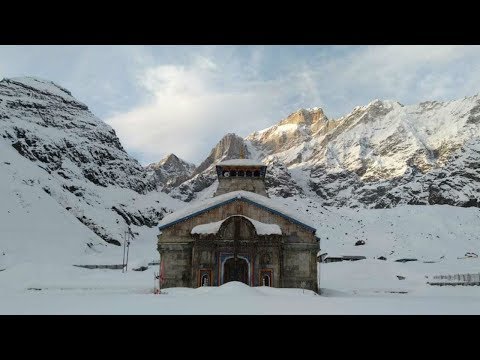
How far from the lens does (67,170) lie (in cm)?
9069

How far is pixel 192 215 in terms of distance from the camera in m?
28.9

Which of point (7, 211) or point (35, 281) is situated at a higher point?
point (7, 211)

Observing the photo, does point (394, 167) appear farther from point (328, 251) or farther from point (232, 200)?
point (232, 200)

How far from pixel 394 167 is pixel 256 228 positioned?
5545 inches

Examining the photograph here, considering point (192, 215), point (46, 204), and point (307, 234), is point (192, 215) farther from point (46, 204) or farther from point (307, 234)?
point (46, 204)

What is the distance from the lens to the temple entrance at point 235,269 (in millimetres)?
27719

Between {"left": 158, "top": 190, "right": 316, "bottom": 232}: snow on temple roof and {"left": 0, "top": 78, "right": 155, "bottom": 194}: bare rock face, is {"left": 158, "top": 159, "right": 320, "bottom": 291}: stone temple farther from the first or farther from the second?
{"left": 0, "top": 78, "right": 155, "bottom": 194}: bare rock face

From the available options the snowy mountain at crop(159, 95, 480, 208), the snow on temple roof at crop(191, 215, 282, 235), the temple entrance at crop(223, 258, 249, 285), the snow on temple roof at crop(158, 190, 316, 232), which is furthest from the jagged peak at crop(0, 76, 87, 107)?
the temple entrance at crop(223, 258, 249, 285)

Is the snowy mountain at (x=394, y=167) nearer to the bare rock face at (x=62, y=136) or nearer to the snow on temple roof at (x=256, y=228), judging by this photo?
the bare rock face at (x=62, y=136)

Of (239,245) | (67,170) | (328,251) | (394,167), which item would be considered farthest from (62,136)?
(394,167)

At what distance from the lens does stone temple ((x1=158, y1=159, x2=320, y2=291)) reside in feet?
89.9

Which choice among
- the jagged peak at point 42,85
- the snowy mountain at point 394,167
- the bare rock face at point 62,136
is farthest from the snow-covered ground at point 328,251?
the jagged peak at point 42,85

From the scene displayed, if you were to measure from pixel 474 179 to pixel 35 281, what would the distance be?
305ft
